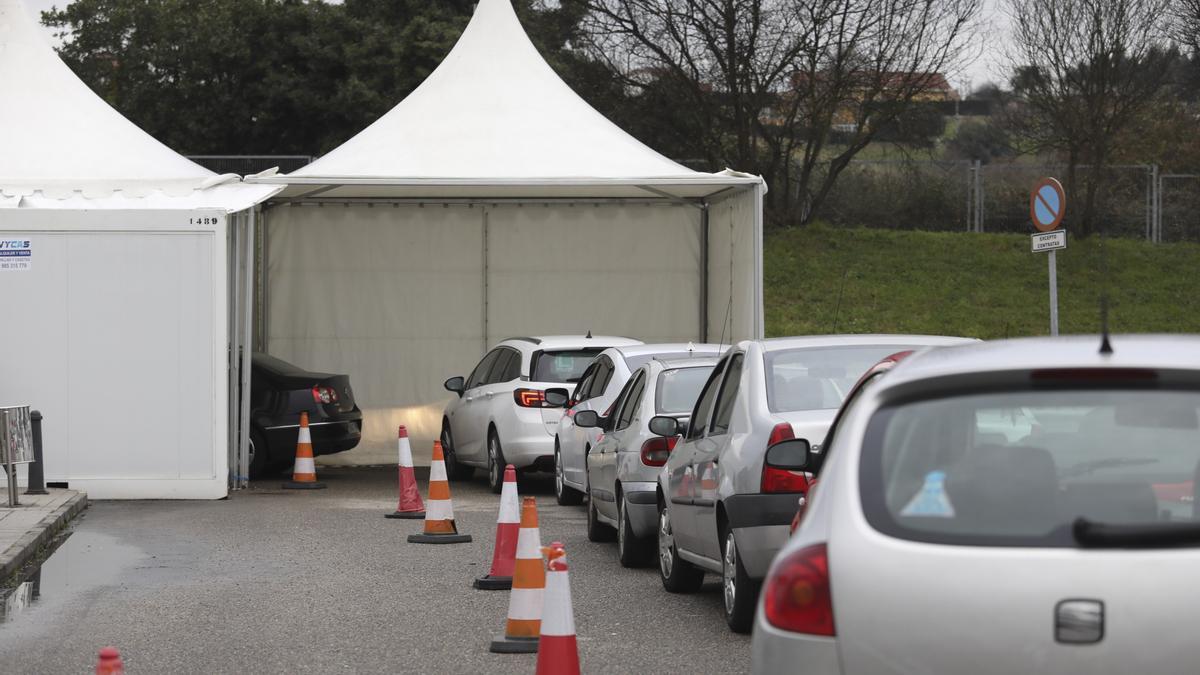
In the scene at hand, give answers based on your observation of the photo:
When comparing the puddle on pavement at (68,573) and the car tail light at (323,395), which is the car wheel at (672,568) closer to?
the puddle on pavement at (68,573)

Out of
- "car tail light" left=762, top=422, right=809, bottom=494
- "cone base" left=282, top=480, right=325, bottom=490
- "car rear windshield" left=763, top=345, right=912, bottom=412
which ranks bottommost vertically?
"cone base" left=282, top=480, right=325, bottom=490

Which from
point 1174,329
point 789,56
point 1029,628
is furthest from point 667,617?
point 789,56

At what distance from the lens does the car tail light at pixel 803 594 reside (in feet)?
13.5

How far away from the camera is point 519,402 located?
55.1 ft

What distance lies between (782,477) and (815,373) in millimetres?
966

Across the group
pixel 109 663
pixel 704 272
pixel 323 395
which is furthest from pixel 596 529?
pixel 704 272

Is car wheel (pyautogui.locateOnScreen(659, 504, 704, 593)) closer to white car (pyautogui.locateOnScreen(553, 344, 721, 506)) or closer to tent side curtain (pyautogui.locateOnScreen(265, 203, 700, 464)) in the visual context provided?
white car (pyautogui.locateOnScreen(553, 344, 721, 506))

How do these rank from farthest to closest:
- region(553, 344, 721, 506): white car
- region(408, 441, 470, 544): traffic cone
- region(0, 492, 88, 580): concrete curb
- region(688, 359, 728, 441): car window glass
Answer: region(553, 344, 721, 506): white car, region(408, 441, 470, 544): traffic cone, region(0, 492, 88, 580): concrete curb, region(688, 359, 728, 441): car window glass

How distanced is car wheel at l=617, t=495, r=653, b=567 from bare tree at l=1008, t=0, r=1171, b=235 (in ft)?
88.9

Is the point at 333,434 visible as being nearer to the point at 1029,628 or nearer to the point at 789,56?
the point at 1029,628

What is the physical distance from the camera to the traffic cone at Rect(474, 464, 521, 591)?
9852 mm

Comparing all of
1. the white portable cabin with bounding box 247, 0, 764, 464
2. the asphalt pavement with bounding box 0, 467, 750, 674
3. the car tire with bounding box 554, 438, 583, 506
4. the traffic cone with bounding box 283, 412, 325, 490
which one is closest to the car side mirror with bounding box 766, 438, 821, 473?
the asphalt pavement with bounding box 0, 467, 750, 674

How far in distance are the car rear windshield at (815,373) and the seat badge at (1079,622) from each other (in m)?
4.64

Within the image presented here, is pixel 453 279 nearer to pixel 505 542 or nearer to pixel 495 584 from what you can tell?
pixel 495 584
